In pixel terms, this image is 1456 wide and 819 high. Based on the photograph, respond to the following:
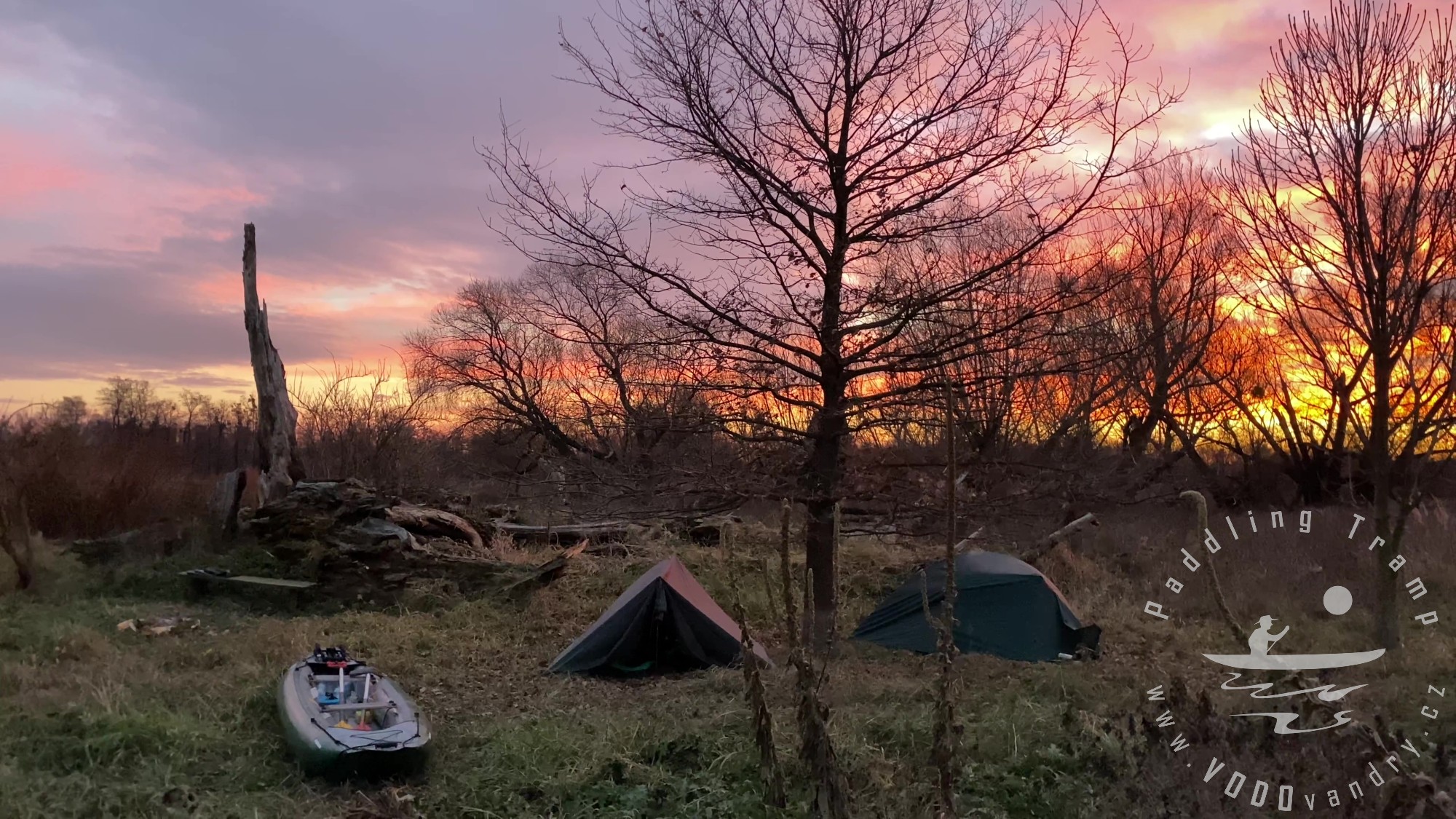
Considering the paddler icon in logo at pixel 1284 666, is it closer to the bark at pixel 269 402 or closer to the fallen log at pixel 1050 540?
the fallen log at pixel 1050 540

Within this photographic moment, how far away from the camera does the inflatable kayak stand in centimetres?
602

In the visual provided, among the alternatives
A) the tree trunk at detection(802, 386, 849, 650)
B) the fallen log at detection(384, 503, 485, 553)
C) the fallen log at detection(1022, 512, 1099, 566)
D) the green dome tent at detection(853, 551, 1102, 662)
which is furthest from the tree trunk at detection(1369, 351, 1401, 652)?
the fallen log at detection(384, 503, 485, 553)

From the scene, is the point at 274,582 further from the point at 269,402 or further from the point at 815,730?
the point at 815,730

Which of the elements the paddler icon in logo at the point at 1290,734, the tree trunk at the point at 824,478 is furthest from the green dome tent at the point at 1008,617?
the paddler icon in logo at the point at 1290,734

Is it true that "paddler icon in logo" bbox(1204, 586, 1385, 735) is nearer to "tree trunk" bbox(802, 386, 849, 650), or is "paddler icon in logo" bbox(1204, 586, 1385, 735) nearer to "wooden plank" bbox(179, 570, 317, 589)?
"tree trunk" bbox(802, 386, 849, 650)

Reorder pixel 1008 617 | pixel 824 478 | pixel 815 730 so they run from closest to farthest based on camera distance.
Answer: pixel 815 730, pixel 824 478, pixel 1008 617

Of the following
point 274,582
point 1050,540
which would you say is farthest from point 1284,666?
point 274,582

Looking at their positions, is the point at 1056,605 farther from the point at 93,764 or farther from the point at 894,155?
the point at 93,764

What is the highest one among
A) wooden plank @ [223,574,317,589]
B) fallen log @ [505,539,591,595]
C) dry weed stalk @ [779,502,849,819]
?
dry weed stalk @ [779,502,849,819]

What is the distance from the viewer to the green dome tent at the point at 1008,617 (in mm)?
9547

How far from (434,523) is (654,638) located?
6809 millimetres

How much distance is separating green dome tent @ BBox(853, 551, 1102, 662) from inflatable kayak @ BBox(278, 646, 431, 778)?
522cm

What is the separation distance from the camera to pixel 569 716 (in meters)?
7.41

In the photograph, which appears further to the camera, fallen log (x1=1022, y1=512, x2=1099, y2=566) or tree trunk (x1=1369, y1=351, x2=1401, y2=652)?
fallen log (x1=1022, y1=512, x2=1099, y2=566)
